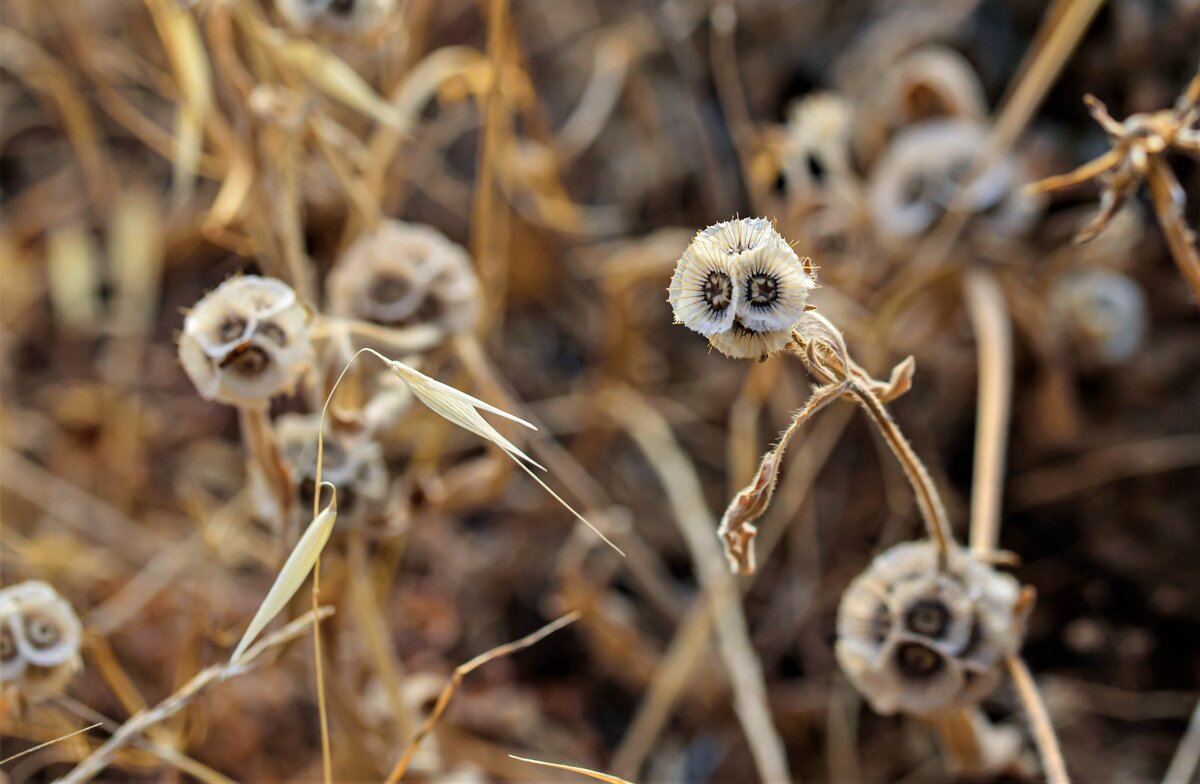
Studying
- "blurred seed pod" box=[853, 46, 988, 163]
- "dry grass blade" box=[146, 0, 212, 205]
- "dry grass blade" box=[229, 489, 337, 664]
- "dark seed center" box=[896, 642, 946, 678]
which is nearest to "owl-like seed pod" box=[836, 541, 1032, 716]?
"dark seed center" box=[896, 642, 946, 678]

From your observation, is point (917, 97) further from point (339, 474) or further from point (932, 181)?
point (339, 474)

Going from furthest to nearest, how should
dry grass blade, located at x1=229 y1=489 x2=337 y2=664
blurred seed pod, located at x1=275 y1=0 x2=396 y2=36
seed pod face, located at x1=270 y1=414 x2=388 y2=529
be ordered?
blurred seed pod, located at x1=275 y1=0 x2=396 y2=36 < seed pod face, located at x1=270 y1=414 x2=388 y2=529 < dry grass blade, located at x1=229 y1=489 x2=337 y2=664


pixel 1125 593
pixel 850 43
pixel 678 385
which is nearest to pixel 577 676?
pixel 678 385

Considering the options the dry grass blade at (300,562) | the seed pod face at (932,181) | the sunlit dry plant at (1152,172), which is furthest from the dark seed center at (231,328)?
the seed pod face at (932,181)

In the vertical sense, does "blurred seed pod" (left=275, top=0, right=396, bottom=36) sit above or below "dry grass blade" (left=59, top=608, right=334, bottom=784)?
above

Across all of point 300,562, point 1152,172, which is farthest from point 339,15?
point 1152,172

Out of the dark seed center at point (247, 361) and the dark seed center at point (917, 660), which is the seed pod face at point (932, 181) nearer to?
the dark seed center at point (917, 660)

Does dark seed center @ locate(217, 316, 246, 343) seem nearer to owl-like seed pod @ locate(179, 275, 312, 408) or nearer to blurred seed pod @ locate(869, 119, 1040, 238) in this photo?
owl-like seed pod @ locate(179, 275, 312, 408)
